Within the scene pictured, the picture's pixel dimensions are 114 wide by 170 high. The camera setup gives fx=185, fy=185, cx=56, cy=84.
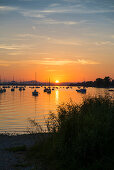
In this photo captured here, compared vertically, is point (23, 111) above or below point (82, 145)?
below

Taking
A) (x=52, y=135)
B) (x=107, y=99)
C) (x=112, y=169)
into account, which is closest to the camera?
(x=112, y=169)

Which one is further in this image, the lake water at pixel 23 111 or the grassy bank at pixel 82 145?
the lake water at pixel 23 111

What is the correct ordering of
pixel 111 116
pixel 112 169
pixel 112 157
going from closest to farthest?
pixel 112 169 → pixel 112 157 → pixel 111 116

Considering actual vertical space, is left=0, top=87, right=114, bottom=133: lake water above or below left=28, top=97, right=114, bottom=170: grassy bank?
below

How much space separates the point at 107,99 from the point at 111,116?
12.7ft

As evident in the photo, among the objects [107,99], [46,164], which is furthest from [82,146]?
[107,99]

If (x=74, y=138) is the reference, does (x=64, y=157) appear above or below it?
below

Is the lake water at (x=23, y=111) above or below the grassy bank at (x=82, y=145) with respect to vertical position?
below

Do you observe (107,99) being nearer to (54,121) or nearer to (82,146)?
(54,121)

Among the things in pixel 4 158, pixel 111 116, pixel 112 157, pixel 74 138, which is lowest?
pixel 4 158

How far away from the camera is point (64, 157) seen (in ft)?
26.7

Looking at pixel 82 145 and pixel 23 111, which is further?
pixel 23 111

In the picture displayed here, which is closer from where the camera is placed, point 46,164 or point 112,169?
point 112,169

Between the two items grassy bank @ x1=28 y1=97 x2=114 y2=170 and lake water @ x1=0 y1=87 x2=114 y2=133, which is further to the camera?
lake water @ x1=0 y1=87 x2=114 y2=133
